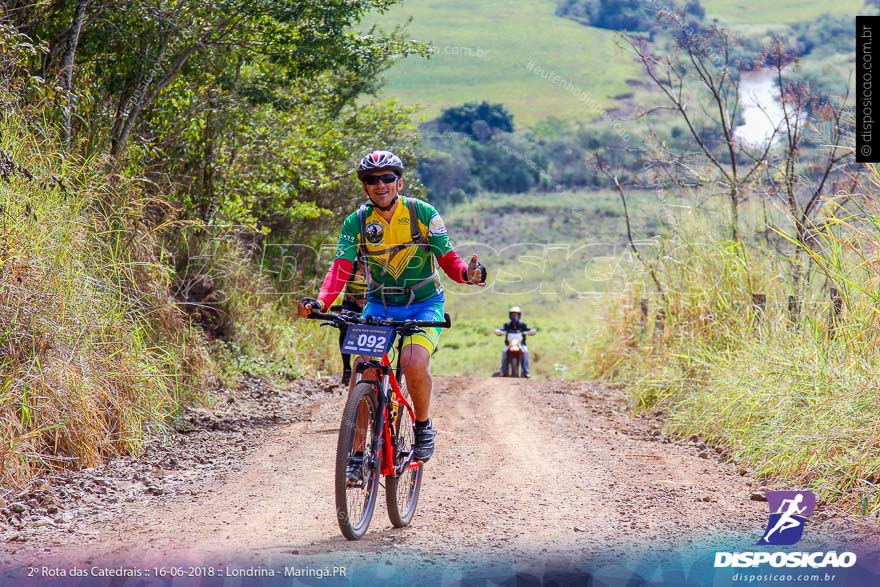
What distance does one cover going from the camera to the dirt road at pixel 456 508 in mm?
5590

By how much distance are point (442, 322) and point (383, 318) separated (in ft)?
1.18

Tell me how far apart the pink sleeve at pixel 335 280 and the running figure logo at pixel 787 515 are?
9.32ft

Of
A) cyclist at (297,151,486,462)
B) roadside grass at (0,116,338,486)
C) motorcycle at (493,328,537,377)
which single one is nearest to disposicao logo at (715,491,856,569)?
cyclist at (297,151,486,462)

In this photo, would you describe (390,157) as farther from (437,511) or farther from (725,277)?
(725,277)

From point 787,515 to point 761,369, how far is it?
2.75 meters

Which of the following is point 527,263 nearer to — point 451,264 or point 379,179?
point 451,264

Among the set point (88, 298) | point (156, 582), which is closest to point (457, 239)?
point (88, 298)

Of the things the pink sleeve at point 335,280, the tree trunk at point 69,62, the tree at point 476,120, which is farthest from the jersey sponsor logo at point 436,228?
the tree at point 476,120

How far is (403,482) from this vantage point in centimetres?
636

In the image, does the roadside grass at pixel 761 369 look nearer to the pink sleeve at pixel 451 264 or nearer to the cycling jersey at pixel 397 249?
the pink sleeve at pixel 451 264

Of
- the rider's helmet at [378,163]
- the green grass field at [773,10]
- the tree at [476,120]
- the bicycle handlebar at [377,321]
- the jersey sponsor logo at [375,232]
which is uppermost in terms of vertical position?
the green grass field at [773,10]

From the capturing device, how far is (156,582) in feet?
16.4

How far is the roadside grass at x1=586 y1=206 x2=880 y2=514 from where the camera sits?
7.11m

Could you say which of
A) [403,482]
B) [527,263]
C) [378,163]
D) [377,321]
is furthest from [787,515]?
[527,263]
